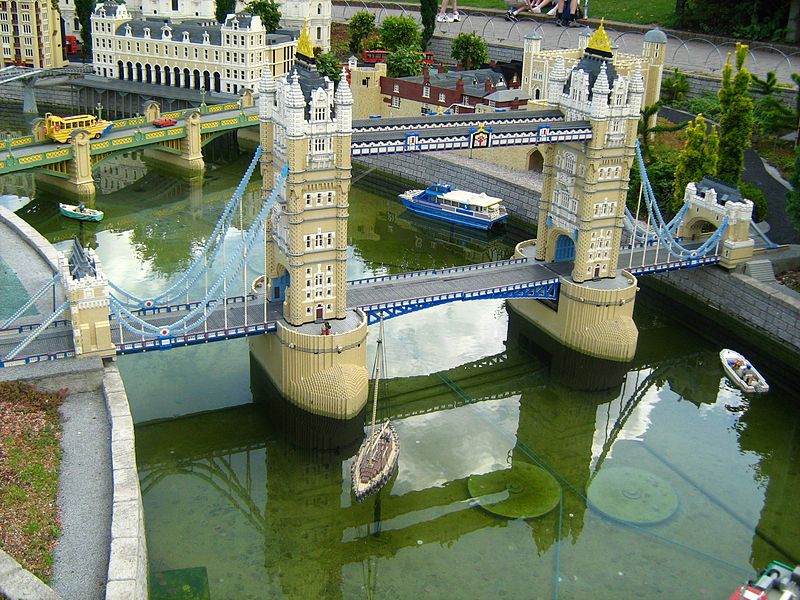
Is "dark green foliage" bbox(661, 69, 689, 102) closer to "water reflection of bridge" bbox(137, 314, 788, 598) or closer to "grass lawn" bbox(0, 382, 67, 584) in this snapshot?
"water reflection of bridge" bbox(137, 314, 788, 598)

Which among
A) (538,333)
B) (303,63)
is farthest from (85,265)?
(538,333)

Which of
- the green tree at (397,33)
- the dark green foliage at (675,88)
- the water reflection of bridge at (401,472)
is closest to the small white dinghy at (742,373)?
the water reflection of bridge at (401,472)

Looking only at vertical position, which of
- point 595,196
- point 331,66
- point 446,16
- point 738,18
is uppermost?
point 738,18

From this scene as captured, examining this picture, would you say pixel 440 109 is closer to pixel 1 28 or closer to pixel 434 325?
pixel 434 325

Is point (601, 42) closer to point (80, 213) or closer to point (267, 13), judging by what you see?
point (80, 213)

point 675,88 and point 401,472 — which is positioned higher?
point 675,88

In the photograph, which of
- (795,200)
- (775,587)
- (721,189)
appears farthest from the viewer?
(721,189)

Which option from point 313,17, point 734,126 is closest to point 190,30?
point 313,17
